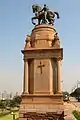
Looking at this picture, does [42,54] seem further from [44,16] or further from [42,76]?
[44,16]

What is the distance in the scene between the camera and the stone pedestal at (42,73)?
12.3m

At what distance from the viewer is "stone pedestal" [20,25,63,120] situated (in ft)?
40.4

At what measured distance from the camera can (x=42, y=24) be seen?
542 inches

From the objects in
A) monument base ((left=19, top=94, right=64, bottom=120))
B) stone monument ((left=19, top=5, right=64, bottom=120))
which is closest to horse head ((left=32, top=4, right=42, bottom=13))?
stone monument ((left=19, top=5, right=64, bottom=120))

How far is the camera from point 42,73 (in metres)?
12.8

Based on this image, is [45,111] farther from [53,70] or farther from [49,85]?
[53,70]

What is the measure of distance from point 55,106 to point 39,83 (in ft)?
5.16

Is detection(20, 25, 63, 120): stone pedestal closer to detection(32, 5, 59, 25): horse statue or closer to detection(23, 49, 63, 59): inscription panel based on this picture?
detection(23, 49, 63, 59): inscription panel

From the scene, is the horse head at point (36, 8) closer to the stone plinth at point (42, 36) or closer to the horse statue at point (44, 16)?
the horse statue at point (44, 16)

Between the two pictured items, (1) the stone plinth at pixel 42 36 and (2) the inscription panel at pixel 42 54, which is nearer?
(2) the inscription panel at pixel 42 54

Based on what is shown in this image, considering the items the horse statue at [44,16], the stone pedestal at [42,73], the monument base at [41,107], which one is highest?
the horse statue at [44,16]

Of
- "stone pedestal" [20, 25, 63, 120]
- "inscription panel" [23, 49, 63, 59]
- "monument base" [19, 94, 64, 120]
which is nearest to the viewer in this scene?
"monument base" [19, 94, 64, 120]

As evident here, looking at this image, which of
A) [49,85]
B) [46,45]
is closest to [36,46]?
[46,45]

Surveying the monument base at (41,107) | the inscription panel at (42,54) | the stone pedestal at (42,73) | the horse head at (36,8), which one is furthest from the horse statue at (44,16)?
the monument base at (41,107)
